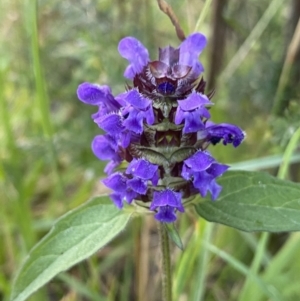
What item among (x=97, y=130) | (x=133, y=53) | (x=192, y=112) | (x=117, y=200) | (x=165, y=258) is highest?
(x=97, y=130)

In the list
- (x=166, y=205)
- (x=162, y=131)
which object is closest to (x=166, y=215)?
(x=166, y=205)

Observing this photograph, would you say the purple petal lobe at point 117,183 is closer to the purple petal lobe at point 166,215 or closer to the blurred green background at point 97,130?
the purple petal lobe at point 166,215

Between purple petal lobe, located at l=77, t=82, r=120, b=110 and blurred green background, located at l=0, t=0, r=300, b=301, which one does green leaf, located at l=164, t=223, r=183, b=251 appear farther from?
blurred green background, located at l=0, t=0, r=300, b=301

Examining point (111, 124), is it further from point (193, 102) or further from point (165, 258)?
point (165, 258)

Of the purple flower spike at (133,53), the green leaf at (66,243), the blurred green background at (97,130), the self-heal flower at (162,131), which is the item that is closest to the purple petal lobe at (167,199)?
the self-heal flower at (162,131)

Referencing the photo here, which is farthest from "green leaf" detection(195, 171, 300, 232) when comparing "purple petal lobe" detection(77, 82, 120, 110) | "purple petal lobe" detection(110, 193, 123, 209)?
"purple petal lobe" detection(77, 82, 120, 110)

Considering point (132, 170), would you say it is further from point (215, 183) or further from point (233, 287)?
point (233, 287)

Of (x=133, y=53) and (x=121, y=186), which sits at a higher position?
(x=133, y=53)
